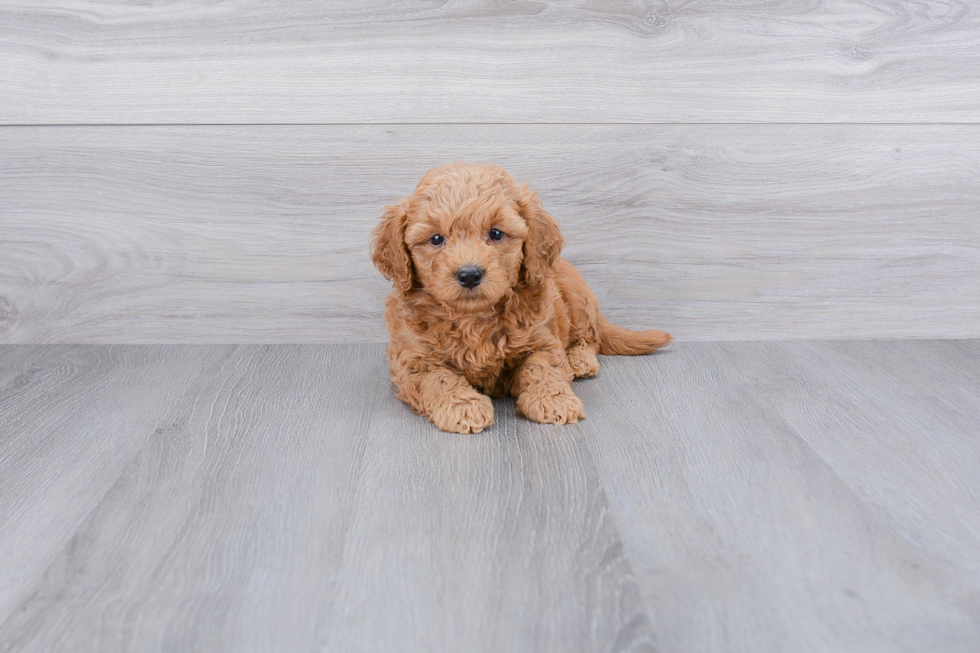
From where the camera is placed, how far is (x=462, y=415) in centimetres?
179

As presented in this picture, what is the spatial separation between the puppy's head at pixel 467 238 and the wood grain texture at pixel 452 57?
617 millimetres

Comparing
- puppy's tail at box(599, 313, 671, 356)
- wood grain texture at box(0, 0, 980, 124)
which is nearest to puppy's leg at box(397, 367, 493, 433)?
puppy's tail at box(599, 313, 671, 356)

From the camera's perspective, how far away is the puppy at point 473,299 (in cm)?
175

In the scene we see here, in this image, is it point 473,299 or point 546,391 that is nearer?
point 473,299

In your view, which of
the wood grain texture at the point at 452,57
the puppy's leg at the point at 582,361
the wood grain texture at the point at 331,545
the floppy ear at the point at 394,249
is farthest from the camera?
the wood grain texture at the point at 452,57

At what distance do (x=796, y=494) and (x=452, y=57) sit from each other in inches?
61.3

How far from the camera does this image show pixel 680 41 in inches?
91.4

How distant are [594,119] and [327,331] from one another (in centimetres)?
108

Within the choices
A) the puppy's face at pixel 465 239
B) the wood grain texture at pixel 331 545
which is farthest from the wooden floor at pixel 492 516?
the puppy's face at pixel 465 239

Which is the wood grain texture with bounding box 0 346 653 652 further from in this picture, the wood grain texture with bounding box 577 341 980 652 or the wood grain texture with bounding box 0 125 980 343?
the wood grain texture with bounding box 0 125 980 343

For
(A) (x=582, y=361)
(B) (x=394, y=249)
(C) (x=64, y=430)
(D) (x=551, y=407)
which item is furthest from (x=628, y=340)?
(C) (x=64, y=430)

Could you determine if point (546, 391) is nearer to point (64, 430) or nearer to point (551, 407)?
point (551, 407)

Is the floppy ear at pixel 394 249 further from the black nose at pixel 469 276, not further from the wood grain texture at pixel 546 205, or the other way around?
the wood grain texture at pixel 546 205

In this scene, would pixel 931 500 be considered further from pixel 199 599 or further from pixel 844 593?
pixel 199 599
